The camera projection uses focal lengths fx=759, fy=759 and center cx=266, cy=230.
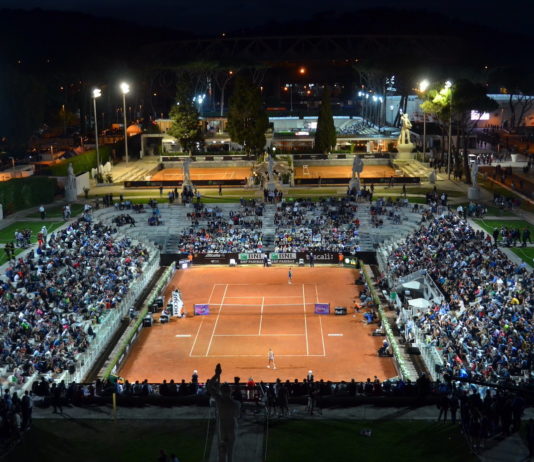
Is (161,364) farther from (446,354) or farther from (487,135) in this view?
(487,135)

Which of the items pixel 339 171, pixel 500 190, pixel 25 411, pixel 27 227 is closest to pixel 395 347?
pixel 25 411

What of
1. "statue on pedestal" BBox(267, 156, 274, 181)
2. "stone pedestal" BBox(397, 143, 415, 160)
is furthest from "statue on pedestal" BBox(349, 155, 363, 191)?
"stone pedestal" BBox(397, 143, 415, 160)

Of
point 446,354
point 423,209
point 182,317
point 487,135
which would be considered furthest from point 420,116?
point 446,354

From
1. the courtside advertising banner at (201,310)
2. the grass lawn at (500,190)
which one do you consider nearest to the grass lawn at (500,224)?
the grass lawn at (500,190)

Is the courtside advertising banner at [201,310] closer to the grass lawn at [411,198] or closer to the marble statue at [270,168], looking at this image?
the marble statue at [270,168]

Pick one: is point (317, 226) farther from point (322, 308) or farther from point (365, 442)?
point (365, 442)

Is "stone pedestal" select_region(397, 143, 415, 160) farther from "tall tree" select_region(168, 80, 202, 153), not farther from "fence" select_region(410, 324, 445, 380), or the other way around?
"fence" select_region(410, 324, 445, 380)
